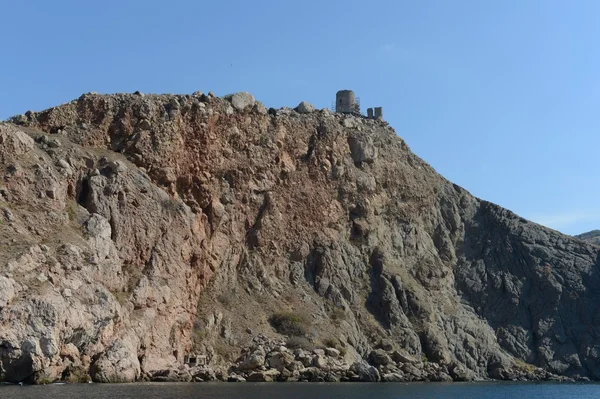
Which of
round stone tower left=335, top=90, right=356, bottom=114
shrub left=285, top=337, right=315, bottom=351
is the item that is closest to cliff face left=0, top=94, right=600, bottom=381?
shrub left=285, top=337, right=315, bottom=351

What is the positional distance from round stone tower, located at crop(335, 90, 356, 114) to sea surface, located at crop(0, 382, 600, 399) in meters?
52.2

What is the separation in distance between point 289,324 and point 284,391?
81.8 ft

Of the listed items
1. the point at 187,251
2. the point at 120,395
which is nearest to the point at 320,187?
the point at 187,251

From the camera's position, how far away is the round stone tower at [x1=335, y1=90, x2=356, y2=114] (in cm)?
11662

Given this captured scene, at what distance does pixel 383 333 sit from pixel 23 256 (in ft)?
148

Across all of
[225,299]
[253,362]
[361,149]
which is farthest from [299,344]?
[361,149]

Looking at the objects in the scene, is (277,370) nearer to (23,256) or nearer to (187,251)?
(187,251)

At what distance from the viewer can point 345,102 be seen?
117m

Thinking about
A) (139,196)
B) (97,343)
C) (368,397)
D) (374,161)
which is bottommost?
(368,397)

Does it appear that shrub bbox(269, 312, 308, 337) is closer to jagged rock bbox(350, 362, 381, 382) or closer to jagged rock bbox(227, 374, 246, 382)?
jagged rock bbox(350, 362, 381, 382)

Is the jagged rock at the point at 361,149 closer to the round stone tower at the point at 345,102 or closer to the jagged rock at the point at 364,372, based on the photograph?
the round stone tower at the point at 345,102

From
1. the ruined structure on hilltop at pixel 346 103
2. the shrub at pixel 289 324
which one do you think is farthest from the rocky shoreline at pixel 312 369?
the ruined structure on hilltop at pixel 346 103

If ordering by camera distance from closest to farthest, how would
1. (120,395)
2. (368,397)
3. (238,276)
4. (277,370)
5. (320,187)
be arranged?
(120,395) → (368,397) → (277,370) → (238,276) → (320,187)

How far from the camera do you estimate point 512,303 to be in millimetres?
99938
